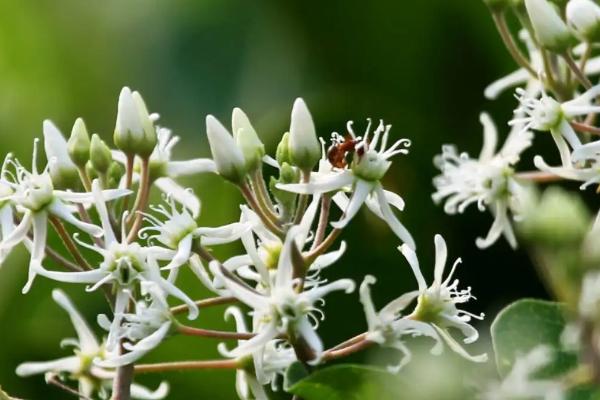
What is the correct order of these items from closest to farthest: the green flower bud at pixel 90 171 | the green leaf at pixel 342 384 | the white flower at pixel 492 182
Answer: the green leaf at pixel 342 384
the green flower bud at pixel 90 171
the white flower at pixel 492 182

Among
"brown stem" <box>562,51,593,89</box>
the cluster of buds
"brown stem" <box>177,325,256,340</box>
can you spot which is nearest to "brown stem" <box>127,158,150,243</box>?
the cluster of buds

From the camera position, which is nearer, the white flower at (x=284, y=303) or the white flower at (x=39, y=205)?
the white flower at (x=284, y=303)

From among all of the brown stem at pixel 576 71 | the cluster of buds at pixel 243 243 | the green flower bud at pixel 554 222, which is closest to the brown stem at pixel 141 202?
the cluster of buds at pixel 243 243

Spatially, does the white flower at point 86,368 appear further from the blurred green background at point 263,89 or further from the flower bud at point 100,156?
the blurred green background at point 263,89

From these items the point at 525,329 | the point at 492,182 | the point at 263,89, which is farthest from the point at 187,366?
the point at 263,89

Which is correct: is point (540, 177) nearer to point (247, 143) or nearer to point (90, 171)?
point (247, 143)

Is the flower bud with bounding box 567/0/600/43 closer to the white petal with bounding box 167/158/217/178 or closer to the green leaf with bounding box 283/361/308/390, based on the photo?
the white petal with bounding box 167/158/217/178
